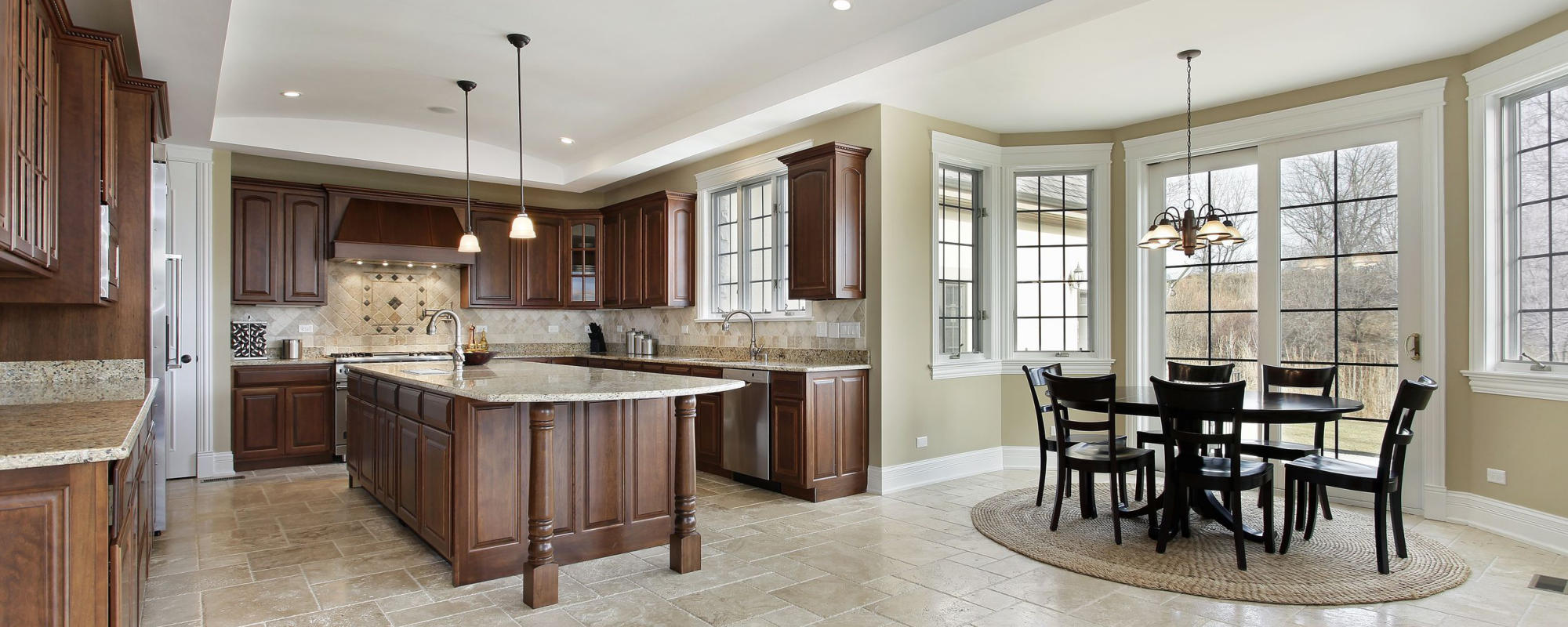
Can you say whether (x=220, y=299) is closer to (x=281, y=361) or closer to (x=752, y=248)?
(x=281, y=361)

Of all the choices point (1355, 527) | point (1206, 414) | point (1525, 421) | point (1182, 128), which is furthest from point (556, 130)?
point (1525, 421)

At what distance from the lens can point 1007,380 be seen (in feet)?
20.6

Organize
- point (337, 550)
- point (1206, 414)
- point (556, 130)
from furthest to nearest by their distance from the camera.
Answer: point (556, 130) < point (337, 550) < point (1206, 414)

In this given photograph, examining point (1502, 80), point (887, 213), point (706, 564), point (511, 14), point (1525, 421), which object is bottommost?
point (706, 564)

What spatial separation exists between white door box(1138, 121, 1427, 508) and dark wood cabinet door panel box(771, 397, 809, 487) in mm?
2826

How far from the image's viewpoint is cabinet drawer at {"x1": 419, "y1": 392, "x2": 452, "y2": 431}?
11.9 feet

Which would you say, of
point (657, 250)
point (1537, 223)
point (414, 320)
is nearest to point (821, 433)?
point (657, 250)

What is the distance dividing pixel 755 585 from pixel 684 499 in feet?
1.59

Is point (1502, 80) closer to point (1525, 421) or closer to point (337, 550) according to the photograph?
point (1525, 421)

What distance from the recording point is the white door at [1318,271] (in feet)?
15.7

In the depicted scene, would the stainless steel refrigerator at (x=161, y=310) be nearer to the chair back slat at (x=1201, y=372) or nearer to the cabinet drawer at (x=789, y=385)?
the cabinet drawer at (x=789, y=385)

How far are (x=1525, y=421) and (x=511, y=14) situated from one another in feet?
18.4

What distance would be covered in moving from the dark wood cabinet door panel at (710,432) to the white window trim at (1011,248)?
6.00 ft

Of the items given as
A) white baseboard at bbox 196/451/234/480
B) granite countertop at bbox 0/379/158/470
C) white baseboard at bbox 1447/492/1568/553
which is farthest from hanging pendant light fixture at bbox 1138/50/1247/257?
white baseboard at bbox 196/451/234/480
